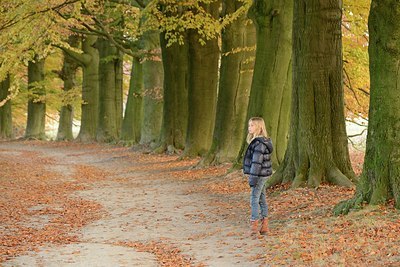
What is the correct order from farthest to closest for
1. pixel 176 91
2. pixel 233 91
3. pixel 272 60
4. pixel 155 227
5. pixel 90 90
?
pixel 90 90
pixel 176 91
pixel 233 91
pixel 272 60
pixel 155 227

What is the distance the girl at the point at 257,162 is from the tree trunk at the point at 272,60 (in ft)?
23.8

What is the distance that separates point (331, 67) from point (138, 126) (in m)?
25.0

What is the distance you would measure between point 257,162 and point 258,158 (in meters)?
0.07

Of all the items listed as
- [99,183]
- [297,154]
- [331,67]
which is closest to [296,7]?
[331,67]

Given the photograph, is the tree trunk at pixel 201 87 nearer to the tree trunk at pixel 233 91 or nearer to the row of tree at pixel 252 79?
the row of tree at pixel 252 79

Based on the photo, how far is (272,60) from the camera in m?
17.9

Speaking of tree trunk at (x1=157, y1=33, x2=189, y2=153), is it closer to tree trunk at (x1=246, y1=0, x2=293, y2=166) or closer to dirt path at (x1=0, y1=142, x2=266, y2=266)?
dirt path at (x1=0, y1=142, x2=266, y2=266)

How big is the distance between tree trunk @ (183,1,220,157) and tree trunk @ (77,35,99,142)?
803 inches

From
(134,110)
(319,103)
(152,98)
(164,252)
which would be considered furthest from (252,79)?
(134,110)

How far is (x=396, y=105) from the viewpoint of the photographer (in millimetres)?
10531

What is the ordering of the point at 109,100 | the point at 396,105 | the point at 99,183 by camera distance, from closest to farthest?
the point at 396,105 → the point at 99,183 → the point at 109,100

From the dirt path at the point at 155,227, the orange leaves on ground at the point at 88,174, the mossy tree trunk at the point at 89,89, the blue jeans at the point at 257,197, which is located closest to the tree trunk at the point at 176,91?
the orange leaves on ground at the point at 88,174

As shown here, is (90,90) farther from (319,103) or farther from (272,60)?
(319,103)

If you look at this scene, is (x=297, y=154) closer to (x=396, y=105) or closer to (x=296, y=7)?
(x=296, y=7)
